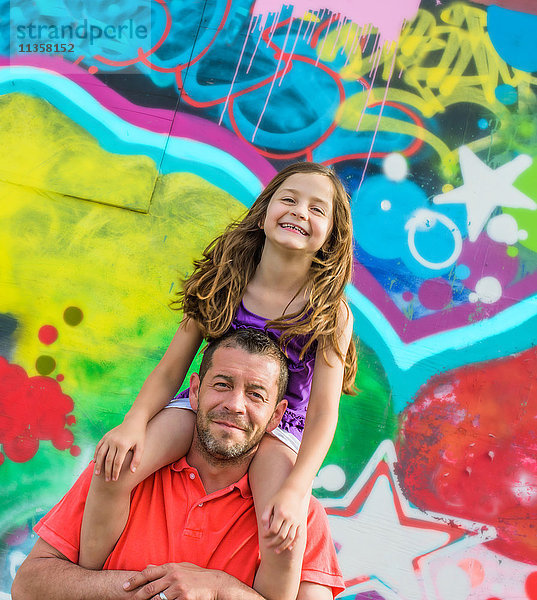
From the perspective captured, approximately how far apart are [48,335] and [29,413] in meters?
0.37

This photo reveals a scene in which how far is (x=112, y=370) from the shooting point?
3385 mm

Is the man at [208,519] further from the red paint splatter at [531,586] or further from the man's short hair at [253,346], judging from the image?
the red paint splatter at [531,586]

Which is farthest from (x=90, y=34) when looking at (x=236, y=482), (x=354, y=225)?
(x=236, y=482)

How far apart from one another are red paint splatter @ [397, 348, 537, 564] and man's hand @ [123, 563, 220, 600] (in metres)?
1.56

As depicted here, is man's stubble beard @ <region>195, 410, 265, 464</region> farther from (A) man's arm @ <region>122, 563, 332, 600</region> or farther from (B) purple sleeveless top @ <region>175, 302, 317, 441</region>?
(A) man's arm @ <region>122, 563, 332, 600</region>

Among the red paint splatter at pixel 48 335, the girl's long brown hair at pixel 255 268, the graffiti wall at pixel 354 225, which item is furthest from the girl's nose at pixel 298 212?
the red paint splatter at pixel 48 335

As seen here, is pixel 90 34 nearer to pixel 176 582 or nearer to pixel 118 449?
pixel 118 449

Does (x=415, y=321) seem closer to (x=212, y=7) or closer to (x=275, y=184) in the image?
(x=275, y=184)

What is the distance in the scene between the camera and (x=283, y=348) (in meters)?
2.30

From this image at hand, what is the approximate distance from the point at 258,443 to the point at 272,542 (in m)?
0.36

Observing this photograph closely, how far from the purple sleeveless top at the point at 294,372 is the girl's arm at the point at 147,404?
0.18 meters

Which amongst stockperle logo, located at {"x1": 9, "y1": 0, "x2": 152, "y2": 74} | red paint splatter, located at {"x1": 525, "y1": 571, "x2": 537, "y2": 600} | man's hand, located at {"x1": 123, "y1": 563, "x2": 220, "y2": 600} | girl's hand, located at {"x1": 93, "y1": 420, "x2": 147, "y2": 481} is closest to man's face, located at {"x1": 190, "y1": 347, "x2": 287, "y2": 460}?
girl's hand, located at {"x1": 93, "y1": 420, "x2": 147, "y2": 481}

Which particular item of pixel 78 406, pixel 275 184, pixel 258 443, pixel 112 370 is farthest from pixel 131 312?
pixel 258 443

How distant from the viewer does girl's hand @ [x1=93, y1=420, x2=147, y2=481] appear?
2002mm
